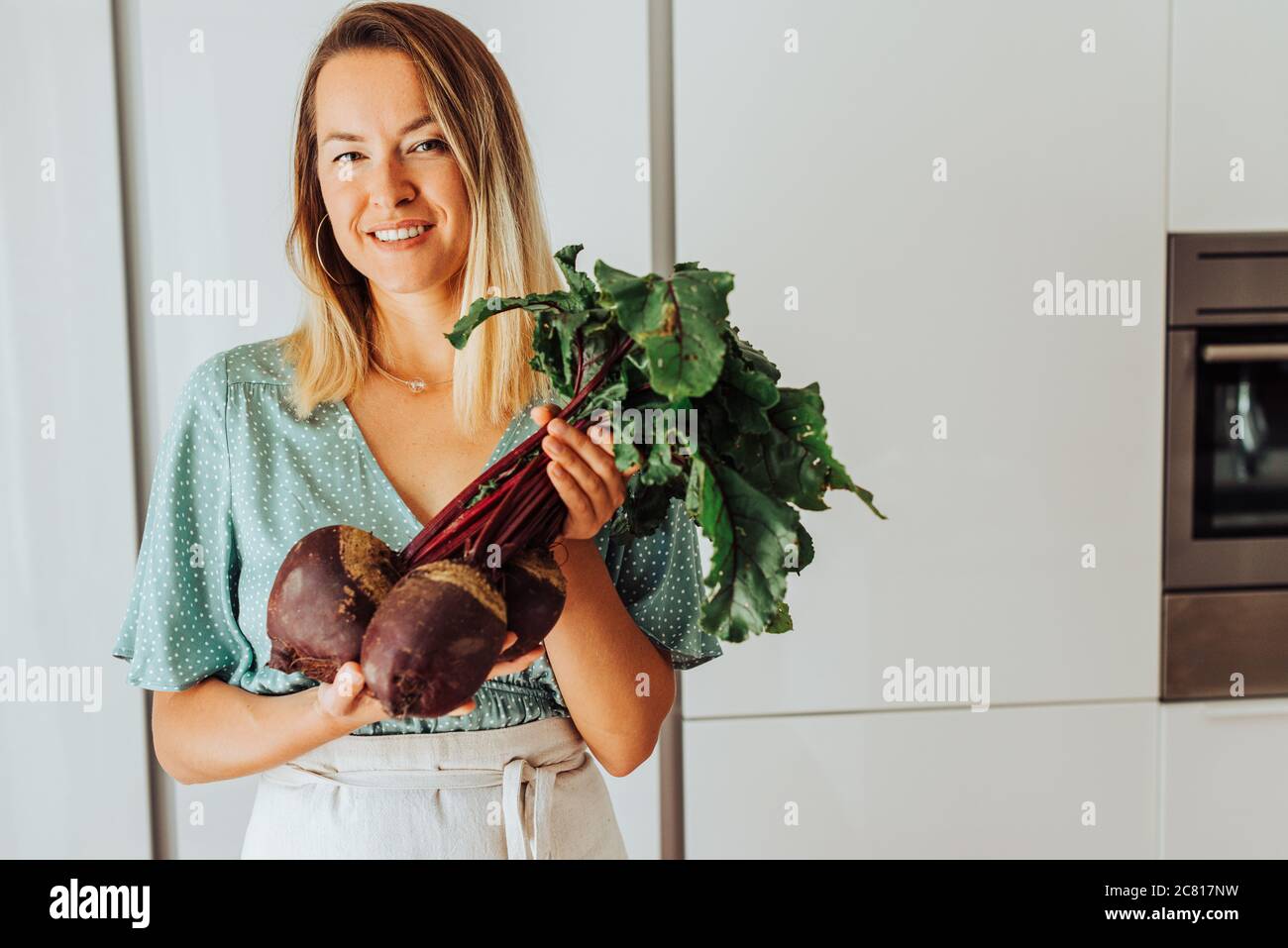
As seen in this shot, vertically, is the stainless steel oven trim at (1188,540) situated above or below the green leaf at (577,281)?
below

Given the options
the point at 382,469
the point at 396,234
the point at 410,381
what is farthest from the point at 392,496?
the point at 396,234

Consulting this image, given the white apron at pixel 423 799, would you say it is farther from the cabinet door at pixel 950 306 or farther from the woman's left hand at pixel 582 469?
the cabinet door at pixel 950 306

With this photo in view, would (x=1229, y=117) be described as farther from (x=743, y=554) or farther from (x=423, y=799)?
(x=423, y=799)

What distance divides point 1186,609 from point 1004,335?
470 millimetres

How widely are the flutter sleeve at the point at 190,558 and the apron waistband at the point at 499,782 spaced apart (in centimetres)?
12

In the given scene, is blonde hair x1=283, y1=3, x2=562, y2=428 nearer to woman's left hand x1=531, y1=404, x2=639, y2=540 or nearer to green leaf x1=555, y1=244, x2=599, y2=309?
green leaf x1=555, y1=244, x2=599, y2=309

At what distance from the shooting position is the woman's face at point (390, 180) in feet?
3.21

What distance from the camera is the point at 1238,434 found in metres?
1.49

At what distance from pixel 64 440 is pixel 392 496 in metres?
0.62

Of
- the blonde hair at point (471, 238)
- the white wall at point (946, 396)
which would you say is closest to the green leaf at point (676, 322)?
the blonde hair at point (471, 238)

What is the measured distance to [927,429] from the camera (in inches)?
56.5

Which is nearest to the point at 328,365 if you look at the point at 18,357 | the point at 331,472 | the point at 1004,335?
the point at 331,472

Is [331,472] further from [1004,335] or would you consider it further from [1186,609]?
[1186,609]

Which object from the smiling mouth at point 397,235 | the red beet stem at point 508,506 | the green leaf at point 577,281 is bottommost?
the red beet stem at point 508,506
